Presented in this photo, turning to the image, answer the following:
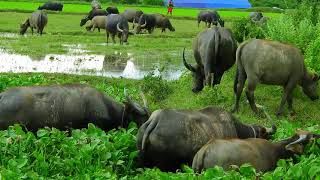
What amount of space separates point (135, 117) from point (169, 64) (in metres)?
9.18

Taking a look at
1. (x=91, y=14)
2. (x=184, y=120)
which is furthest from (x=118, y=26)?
(x=184, y=120)

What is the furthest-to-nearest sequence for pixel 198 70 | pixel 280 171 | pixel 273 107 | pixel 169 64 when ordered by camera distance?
pixel 169 64, pixel 198 70, pixel 273 107, pixel 280 171

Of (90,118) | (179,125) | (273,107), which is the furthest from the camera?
(273,107)

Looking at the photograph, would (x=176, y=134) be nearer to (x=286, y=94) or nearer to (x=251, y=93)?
(x=251, y=93)

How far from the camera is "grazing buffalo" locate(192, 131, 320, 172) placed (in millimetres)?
5754

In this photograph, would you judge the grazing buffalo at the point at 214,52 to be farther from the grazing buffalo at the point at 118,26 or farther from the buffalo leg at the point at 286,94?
the grazing buffalo at the point at 118,26

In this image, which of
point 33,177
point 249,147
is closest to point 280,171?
point 249,147

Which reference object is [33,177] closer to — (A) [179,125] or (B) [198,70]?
(A) [179,125]

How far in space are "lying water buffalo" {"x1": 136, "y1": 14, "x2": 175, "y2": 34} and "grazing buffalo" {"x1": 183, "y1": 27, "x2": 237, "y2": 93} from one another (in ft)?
54.2

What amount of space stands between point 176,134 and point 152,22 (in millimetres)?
22334

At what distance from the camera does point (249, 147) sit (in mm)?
5887

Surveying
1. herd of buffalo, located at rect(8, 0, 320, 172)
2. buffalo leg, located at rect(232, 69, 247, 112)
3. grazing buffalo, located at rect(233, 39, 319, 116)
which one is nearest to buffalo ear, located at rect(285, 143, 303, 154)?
herd of buffalo, located at rect(8, 0, 320, 172)

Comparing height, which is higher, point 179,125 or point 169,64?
point 179,125

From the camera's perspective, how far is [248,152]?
19.1ft
